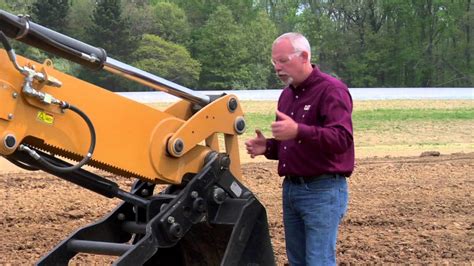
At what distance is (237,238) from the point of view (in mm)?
4195

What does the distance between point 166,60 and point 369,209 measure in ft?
153

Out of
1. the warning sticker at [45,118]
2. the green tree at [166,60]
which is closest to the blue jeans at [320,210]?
the warning sticker at [45,118]

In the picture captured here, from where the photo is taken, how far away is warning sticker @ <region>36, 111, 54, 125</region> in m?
3.57

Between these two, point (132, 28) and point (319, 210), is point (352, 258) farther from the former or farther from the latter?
point (132, 28)

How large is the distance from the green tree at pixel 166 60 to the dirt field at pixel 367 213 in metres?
42.0

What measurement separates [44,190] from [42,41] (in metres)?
6.99

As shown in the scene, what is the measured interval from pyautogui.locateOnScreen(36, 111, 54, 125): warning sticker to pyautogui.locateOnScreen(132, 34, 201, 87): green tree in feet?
163

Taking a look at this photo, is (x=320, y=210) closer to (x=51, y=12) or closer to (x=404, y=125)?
(x=404, y=125)

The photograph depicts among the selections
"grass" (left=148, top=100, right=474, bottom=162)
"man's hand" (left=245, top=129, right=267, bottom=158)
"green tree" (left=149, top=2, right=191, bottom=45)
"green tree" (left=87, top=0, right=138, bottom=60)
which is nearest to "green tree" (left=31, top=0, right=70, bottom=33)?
"green tree" (left=87, top=0, right=138, bottom=60)

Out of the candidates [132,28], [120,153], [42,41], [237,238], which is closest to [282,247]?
[237,238]

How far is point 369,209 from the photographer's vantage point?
889cm

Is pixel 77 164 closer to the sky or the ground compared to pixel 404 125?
closer to the sky

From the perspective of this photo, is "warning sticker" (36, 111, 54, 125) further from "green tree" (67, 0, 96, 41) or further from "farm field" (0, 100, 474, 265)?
"green tree" (67, 0, 96, 41)

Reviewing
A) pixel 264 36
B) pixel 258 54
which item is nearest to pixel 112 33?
pixel 258 54
